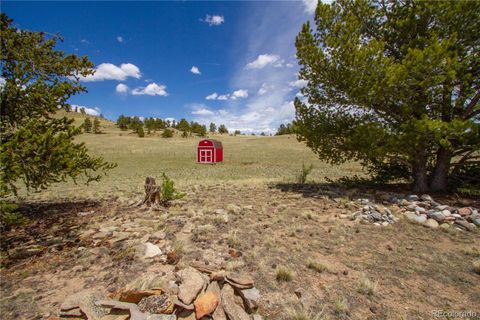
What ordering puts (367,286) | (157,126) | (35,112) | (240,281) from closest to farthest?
(240,281)
(367,286)
(35,112)
(157,126)

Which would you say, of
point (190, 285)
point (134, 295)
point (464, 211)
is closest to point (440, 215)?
point (464, 211)

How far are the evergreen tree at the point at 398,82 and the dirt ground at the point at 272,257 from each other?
8.27ft

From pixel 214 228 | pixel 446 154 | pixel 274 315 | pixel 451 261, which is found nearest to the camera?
pixel 274 315

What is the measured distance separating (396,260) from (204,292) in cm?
416

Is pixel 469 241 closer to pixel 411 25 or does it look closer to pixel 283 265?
pixel 283 265

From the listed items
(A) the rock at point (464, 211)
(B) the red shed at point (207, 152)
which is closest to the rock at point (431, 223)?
(A) the rock at point (464, 211)

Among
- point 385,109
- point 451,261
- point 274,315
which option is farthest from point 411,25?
point 274,315

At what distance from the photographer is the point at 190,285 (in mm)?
3467

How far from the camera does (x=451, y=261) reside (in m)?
4.96

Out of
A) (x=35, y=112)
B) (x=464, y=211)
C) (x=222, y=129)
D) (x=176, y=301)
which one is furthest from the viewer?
(x=222, y=129)

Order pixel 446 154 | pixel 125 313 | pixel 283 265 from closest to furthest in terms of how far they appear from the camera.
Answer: pixel 125 313 < pixel 283 265 < pixel 446 154

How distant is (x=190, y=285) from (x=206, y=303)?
1.34 ft

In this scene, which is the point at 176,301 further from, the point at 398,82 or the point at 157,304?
the point at 398,82

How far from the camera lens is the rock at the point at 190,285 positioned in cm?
324
